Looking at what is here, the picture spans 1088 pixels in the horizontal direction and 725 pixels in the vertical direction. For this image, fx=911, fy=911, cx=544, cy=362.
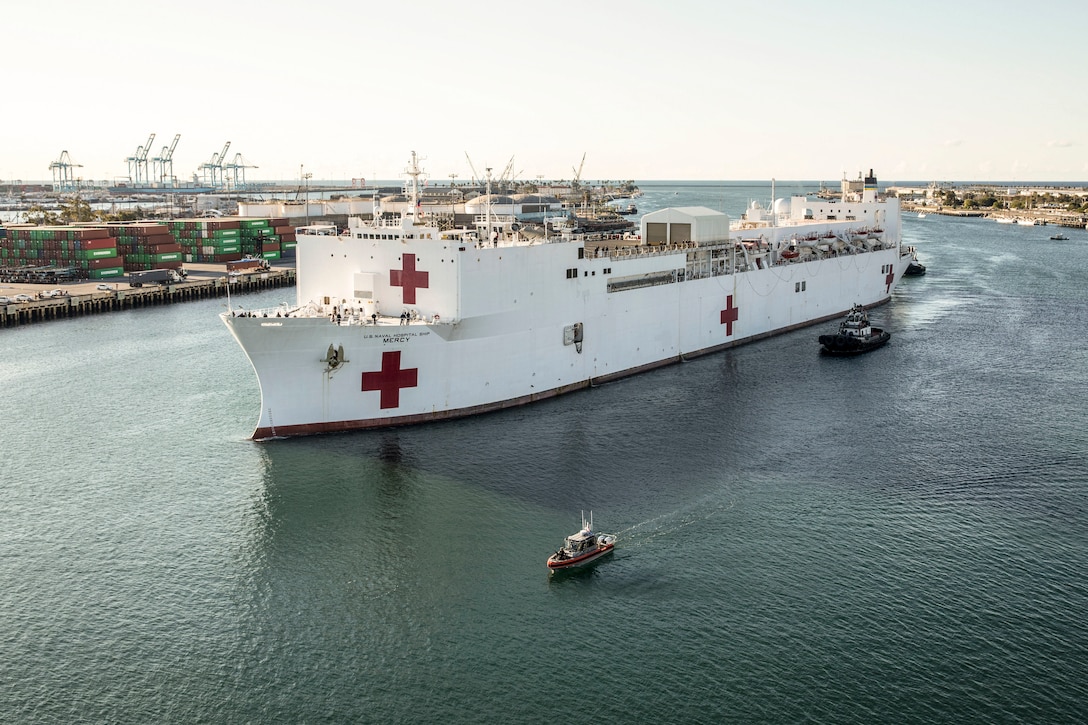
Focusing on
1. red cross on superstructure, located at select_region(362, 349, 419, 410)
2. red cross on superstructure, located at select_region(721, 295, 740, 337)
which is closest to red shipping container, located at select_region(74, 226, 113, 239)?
red cross on superstructure, located at select_region(362, 349, 419, 410)

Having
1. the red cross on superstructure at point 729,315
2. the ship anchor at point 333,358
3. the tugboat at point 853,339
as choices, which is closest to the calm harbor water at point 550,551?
the ship anchor at point 333,358

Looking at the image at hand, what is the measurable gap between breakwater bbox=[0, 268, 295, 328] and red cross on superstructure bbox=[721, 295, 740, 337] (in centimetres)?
1506

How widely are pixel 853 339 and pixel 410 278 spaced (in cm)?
1375

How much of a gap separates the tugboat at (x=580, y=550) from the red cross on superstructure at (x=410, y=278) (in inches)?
316

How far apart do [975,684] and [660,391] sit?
40.8 ft

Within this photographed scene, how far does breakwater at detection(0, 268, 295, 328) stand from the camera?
31391 mm

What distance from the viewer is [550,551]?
13078mm

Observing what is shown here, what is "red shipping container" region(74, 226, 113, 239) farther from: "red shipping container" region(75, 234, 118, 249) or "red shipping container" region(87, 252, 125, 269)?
"red shipping container" region(87, 252, 125, 269)

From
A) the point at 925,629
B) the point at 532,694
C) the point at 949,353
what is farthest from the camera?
the point at 949,353

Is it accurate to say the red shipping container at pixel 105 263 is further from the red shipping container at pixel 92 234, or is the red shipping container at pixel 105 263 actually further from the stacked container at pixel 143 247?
the stacked container at pixel 143 247

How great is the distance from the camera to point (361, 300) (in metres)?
19.8

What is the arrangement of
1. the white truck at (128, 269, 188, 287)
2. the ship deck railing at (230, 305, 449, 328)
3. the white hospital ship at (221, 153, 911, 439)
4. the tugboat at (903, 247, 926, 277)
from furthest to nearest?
the tugboat at (903, 247, 926, 277)
the white truck at (128, 269, 188, 287)
the ship deck railing at (230, 305, 449, 328)
the white hospital ship at (221, 153, 911, 439)

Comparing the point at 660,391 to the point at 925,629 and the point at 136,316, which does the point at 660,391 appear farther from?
the point at 136,316

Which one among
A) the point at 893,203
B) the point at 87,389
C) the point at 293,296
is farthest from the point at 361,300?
→ the point at 893,203
